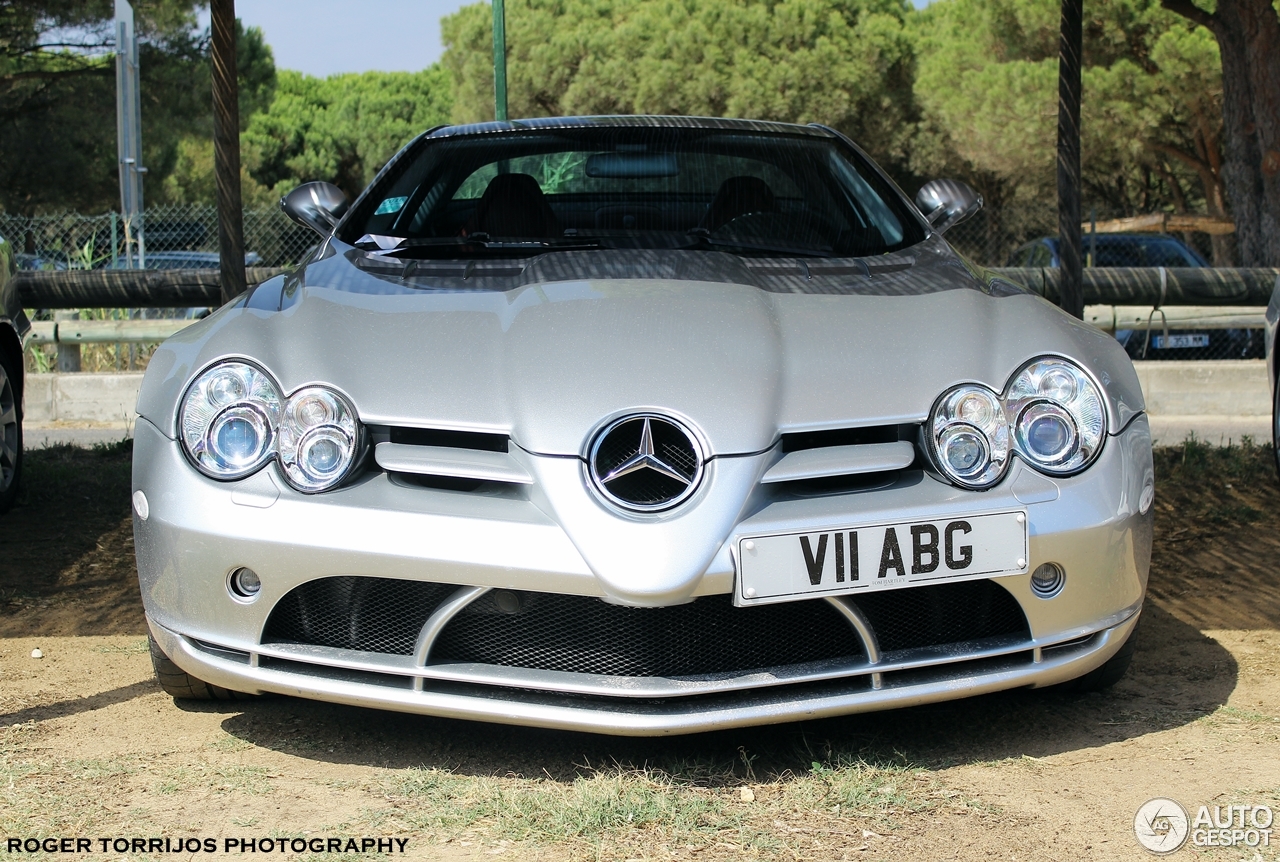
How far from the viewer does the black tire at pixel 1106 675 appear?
9.55 feet

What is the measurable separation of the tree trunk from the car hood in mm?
5546

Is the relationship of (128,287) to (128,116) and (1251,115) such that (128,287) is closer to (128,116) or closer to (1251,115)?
(128,116)

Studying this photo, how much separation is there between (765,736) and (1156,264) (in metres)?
9.89

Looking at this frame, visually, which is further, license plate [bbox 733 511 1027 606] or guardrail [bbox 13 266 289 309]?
guardrail [bbox 13 266 289 309]

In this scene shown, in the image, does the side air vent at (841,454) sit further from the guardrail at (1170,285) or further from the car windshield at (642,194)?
the guardrail at (1170,285)

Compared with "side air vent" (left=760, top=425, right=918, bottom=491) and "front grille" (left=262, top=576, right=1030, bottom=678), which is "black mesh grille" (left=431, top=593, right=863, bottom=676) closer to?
"front grille" (left=262, top=576, right=1030, bottom=678)

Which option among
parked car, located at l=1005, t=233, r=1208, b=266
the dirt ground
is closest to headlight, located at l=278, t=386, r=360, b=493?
the dirt ground

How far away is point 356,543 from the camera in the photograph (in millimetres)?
2434

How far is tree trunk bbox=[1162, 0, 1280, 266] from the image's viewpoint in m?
8.56

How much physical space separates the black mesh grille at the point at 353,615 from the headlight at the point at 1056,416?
1.22 m

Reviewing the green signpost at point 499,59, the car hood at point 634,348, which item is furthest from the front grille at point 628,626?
the green signpost at point 499,59

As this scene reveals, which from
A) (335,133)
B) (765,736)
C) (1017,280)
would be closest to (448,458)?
(765,736)

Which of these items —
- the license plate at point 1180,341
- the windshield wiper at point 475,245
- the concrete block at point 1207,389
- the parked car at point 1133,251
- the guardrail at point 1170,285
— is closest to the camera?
the windshield wiper at point 475,245

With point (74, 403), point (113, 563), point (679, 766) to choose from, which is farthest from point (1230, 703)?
point (74, 403)
